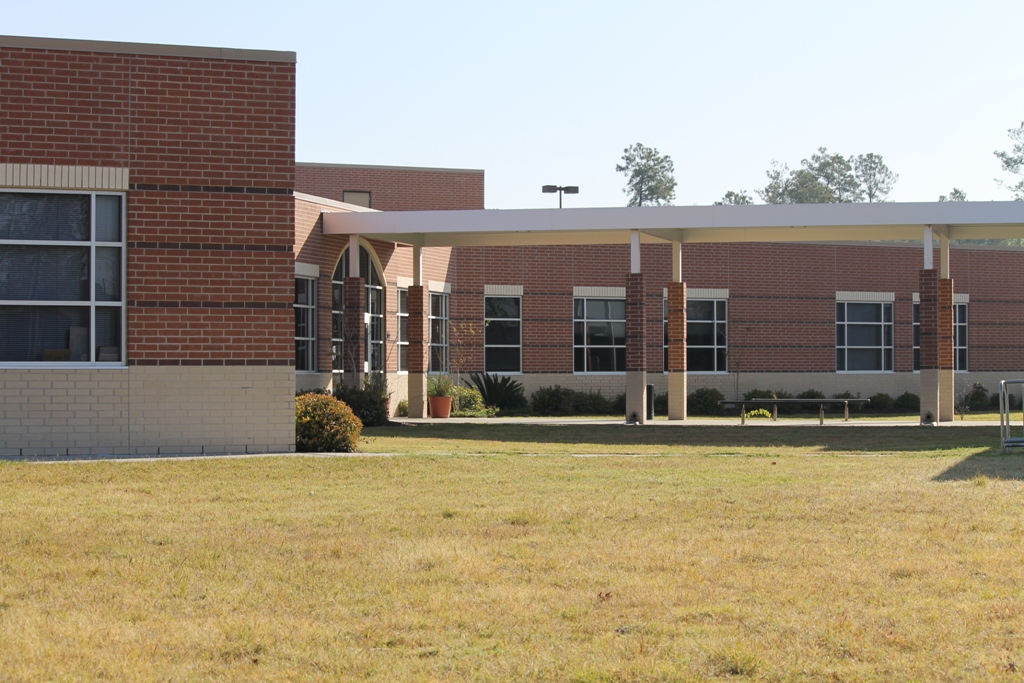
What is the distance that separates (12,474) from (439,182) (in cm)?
2623

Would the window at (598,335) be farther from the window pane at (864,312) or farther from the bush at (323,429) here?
the bush at (323,429)

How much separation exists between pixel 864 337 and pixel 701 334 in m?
4.68

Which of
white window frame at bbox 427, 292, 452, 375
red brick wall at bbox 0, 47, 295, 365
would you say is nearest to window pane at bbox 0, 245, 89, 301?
red brick wall at bbox 0, 47, 295, 365

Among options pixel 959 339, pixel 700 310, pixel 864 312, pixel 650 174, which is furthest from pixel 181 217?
pixel 650 174

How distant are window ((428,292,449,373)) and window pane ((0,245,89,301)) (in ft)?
45.5

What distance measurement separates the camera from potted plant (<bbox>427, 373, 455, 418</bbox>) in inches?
1051

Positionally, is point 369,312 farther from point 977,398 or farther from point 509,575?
point 509,575

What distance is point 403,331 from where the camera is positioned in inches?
1089

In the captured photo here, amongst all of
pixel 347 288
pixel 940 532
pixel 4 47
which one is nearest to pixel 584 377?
pixel 347 288

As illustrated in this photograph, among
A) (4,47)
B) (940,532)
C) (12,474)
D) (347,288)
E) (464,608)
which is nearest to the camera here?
(464,608)

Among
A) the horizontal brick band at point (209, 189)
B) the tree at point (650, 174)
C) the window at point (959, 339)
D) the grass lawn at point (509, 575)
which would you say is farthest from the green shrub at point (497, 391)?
the tree at point (650, 174)

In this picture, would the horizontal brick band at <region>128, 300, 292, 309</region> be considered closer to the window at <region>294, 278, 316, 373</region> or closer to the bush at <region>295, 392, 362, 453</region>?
the bush at <region>295, 392, 362, 453</region>

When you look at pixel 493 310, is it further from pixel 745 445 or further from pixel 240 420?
pixel 240 420

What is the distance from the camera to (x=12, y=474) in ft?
41.2
